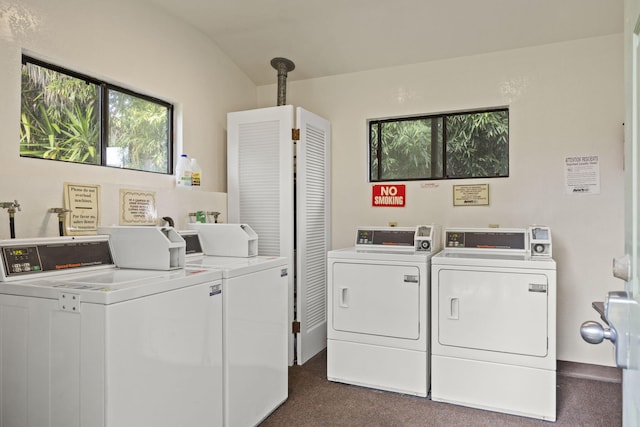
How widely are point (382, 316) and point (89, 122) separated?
7.75 feet

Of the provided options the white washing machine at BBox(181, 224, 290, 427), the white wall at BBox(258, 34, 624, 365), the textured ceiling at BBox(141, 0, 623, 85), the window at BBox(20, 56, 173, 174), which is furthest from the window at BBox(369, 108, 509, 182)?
the window at BBox(20, 56, 173, 174)

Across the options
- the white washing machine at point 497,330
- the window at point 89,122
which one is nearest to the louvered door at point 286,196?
the window at point 89,122

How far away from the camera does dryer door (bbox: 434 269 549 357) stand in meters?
2.50

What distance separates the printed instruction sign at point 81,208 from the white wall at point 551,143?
2271 mm

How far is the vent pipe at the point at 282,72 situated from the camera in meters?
3.67

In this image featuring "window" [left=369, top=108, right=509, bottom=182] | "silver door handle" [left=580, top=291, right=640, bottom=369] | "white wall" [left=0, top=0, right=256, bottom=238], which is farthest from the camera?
"window" [left=369, top=108, right=509, bottom=182]

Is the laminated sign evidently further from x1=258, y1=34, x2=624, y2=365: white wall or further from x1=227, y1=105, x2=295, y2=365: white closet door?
x1=227, y1=105, x2=295, y2=365: white closet door

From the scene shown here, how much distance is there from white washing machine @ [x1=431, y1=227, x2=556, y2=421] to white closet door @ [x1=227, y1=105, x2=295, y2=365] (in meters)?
1.23

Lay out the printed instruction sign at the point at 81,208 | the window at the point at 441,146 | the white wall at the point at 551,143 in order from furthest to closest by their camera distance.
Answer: the window at the point at 441,146 < the white wall at the point at 551,143 < the printed instruction sign at the point at 81,208

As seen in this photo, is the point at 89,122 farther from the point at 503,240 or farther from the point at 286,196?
the point at 503,240

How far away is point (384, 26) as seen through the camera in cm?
325

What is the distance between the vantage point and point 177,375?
1.80 m

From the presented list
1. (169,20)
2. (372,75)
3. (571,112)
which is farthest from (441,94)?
(169,20)

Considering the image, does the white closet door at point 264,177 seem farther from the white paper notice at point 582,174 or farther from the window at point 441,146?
the white paper notice at point 582,174
